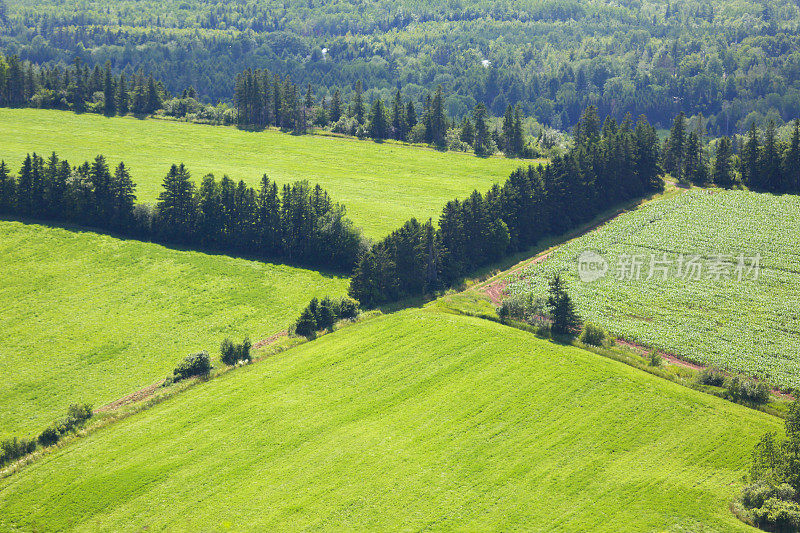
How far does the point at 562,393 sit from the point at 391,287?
33.0m

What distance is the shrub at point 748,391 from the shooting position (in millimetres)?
77000

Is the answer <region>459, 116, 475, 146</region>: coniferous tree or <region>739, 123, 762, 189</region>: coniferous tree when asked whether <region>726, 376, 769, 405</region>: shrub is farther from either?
<region>459, 116, 475, 146</region>: coniferous tree

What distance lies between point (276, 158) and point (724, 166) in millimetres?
101718

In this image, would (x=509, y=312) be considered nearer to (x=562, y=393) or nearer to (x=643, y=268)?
(x=562, y=393)

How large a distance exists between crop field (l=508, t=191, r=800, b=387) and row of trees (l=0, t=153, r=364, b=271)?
34.1 meters

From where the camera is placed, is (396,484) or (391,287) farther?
(391,287)

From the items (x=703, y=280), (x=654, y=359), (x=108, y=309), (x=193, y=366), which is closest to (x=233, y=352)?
(x=193, y=366)

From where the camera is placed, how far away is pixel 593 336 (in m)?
88.7

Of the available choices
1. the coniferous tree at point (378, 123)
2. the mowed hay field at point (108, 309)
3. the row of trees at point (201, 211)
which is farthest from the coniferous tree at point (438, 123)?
the mowed hay field at point (108, 309)

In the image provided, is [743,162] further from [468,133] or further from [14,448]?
[14,448]

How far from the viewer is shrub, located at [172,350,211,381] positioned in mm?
84438

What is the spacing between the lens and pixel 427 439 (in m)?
71.8

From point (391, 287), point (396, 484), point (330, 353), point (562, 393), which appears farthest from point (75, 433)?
point (562, 393)

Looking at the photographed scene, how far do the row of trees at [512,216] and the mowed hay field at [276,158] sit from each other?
59.2 ft
